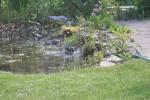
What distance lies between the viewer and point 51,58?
31.0ft

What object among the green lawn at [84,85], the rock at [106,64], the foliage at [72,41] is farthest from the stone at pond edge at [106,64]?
the foliage at [72,41]

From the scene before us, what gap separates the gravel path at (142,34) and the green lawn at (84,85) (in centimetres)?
173

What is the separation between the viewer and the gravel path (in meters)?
9.24

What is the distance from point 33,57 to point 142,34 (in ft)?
10.2

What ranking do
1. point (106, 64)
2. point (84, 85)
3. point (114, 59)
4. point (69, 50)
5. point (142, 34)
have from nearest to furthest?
point (84, 85) → point (106, 64) → point (114, 59) → point (69, 50) → point (142, 34)

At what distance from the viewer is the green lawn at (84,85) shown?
231 inches

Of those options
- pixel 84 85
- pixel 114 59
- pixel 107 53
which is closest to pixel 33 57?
pixel 107 53

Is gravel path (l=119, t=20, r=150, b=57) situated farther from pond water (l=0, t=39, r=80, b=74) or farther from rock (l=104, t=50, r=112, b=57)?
pond water (l=0, t=39, r=80, b=74)

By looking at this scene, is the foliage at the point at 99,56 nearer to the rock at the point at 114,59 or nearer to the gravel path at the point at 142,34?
the rock at the point at 114,59

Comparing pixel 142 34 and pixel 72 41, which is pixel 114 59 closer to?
pixel 72 41

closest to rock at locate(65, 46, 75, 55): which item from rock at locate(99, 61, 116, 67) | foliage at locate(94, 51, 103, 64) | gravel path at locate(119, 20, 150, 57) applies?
foliage at locate(94, 51, 103, 64)

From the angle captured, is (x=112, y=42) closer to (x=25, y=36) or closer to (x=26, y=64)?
(x=26, y=64)

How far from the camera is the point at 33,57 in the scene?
31.8 ft

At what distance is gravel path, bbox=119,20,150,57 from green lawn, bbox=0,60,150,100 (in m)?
1.73
